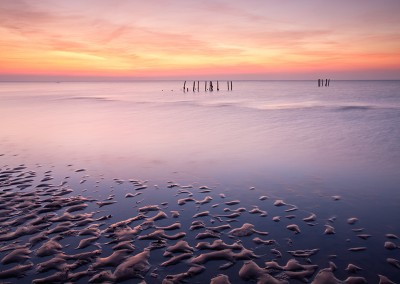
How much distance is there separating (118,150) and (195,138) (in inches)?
228

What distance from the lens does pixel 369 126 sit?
25.9m

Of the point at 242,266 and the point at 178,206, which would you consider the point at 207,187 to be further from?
the point at 242,266

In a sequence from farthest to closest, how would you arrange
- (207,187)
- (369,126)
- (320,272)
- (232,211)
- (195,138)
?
1. (369,126)
2. (195,138)
3. (207,187)
4. (232,211)
5. (320,272)

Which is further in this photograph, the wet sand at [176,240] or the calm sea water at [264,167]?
the calm sea water at [264,167]

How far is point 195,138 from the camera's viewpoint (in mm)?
20547

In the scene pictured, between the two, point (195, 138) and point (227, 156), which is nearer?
point (227, 156)

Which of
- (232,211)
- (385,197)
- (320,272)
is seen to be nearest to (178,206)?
(232,211)

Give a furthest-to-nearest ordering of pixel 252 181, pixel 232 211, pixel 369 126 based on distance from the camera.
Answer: pixel 369 126 → pixel 252 181 → pixel 232 211

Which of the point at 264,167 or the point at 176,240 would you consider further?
the point at 264,167

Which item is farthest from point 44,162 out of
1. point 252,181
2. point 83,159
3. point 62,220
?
point 252,181

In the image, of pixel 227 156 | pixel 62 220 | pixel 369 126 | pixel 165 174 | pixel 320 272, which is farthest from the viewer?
pixel 369 126

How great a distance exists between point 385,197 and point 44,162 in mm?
13803

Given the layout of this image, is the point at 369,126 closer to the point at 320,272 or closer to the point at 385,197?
the point at 385,197

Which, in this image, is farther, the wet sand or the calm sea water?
the calm sea water
